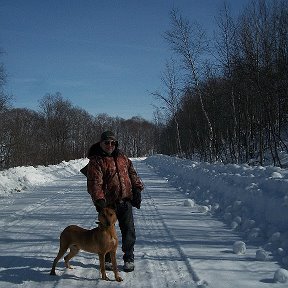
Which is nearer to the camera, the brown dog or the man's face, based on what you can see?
the brown dog

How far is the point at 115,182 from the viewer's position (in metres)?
5.21

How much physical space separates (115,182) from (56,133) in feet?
190

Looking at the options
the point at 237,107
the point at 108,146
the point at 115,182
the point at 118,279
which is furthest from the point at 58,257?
the point at 237,107

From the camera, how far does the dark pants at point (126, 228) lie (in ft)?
17.2

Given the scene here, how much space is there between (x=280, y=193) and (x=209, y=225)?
5.12 ft

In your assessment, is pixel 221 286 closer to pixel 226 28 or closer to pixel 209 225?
pixel 209 225

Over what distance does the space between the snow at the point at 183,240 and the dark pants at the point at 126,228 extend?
0.25 m

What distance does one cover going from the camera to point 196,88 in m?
25.7

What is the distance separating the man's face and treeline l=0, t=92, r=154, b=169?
22.2m

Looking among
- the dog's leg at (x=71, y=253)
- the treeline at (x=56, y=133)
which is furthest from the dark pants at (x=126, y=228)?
the treeline at (x=56, y=133)


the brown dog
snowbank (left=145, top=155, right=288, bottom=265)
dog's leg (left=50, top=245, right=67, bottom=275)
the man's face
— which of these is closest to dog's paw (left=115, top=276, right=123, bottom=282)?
the brown dog

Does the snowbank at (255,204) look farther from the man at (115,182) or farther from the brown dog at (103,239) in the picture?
the brown dog at (103,239)

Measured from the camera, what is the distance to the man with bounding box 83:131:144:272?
5.17m

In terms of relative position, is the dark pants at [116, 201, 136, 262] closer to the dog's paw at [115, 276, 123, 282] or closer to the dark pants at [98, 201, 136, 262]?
the dark pants at [98, 201, 136, 262]
